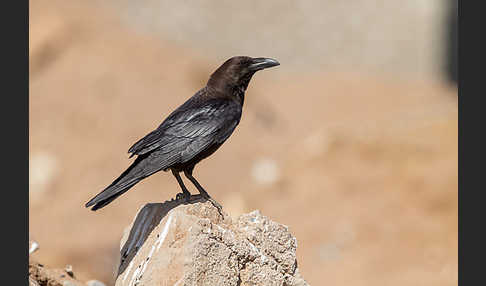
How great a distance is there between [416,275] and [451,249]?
1.20m

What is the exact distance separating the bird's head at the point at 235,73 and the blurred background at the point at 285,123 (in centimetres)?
629

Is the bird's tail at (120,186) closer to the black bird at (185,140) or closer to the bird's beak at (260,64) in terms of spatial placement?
the black bird at (185,140)

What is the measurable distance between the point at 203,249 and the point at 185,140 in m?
1.56

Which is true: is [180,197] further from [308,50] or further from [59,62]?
[308,50]

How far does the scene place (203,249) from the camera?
7.12 metres

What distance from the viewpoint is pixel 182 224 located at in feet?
24.0

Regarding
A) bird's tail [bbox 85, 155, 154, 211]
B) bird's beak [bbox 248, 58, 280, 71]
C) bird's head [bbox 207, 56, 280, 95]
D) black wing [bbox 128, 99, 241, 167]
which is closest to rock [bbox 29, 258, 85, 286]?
bird's tail [bbox 85, 155, 154, 211]

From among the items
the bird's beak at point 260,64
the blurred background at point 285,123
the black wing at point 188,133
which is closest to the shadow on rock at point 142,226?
the black wing at point 188,133

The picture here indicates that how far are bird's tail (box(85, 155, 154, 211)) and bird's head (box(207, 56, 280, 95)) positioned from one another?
1551mm

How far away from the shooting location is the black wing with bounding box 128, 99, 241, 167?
818 cm

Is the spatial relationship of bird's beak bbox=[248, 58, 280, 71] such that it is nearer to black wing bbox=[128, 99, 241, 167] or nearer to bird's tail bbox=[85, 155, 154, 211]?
black wing bbox=[128, 99, 241, 167]

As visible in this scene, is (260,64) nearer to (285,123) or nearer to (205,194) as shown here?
(205,194)

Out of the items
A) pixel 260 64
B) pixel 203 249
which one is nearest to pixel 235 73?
pixel 260 64

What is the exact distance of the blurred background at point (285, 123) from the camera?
1719 cm
